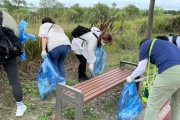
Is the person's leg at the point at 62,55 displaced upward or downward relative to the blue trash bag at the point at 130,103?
upward

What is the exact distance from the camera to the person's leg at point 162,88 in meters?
3.03

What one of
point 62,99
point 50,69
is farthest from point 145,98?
point 50,69

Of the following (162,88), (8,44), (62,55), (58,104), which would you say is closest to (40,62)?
(62,55)

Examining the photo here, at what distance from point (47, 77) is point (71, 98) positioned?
1.05 metres

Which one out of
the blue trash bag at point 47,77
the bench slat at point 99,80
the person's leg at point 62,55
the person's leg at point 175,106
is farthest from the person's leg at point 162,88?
the person's leg at point 62,55

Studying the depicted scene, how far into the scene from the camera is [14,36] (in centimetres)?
349

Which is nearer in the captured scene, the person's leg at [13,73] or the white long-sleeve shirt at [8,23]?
the white long-sleeve shirt at [8,23]

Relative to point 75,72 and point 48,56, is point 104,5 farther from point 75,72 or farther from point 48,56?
point 48,56

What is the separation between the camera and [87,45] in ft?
16.5

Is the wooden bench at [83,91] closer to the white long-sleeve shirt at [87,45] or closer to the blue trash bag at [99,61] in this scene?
the white long-sleeve shirt at [87,45]

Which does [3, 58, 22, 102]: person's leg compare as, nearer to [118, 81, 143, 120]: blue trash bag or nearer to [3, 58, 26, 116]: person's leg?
[3, 58, 26, 116]: person's leg

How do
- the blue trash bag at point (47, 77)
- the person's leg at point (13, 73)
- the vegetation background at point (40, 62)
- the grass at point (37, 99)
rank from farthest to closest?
the blue trash bag at point (47, 77), the vegetation background at point (40, 62), the grass at point (37, 99), the person's leg at point (13, 73)

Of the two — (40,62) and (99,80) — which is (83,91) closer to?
(99,80)

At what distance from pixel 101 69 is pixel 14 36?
2579 millimetres
